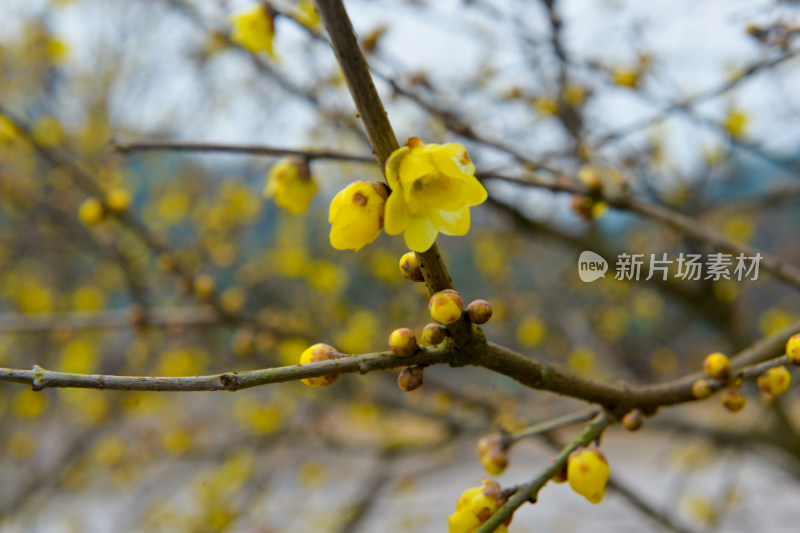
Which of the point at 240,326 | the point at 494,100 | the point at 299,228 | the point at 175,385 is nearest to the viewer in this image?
the point at 175,385

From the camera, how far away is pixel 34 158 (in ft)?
19.0

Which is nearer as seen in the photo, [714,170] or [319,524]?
[714,170]

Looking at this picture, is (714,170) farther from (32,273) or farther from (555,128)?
(32,273)

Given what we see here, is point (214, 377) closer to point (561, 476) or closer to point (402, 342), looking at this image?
point (402, 342)

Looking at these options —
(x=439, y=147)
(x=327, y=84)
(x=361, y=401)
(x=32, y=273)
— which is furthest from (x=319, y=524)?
(x=32, y=273)

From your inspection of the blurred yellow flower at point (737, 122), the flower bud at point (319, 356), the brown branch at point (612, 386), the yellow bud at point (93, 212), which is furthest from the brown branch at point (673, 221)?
the blurred yellow flower at point (737, 122)

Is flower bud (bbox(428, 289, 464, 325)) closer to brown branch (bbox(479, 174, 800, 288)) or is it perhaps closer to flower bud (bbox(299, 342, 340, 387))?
flower bud (bbox(299, 342, 340, 387))

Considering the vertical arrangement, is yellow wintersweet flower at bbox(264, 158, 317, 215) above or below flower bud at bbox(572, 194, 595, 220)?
above

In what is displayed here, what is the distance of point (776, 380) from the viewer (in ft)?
3.06

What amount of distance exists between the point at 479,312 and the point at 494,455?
15.5 inches

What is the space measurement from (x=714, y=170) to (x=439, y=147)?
3.26 metres

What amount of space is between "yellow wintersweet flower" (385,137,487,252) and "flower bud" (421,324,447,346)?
0.14 metres

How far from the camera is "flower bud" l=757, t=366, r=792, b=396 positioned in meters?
0.93

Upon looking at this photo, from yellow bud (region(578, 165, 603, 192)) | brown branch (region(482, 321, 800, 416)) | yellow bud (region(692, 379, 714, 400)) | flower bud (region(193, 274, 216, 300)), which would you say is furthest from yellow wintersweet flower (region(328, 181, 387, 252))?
flower bud (region(193, 274, 216, 300))
